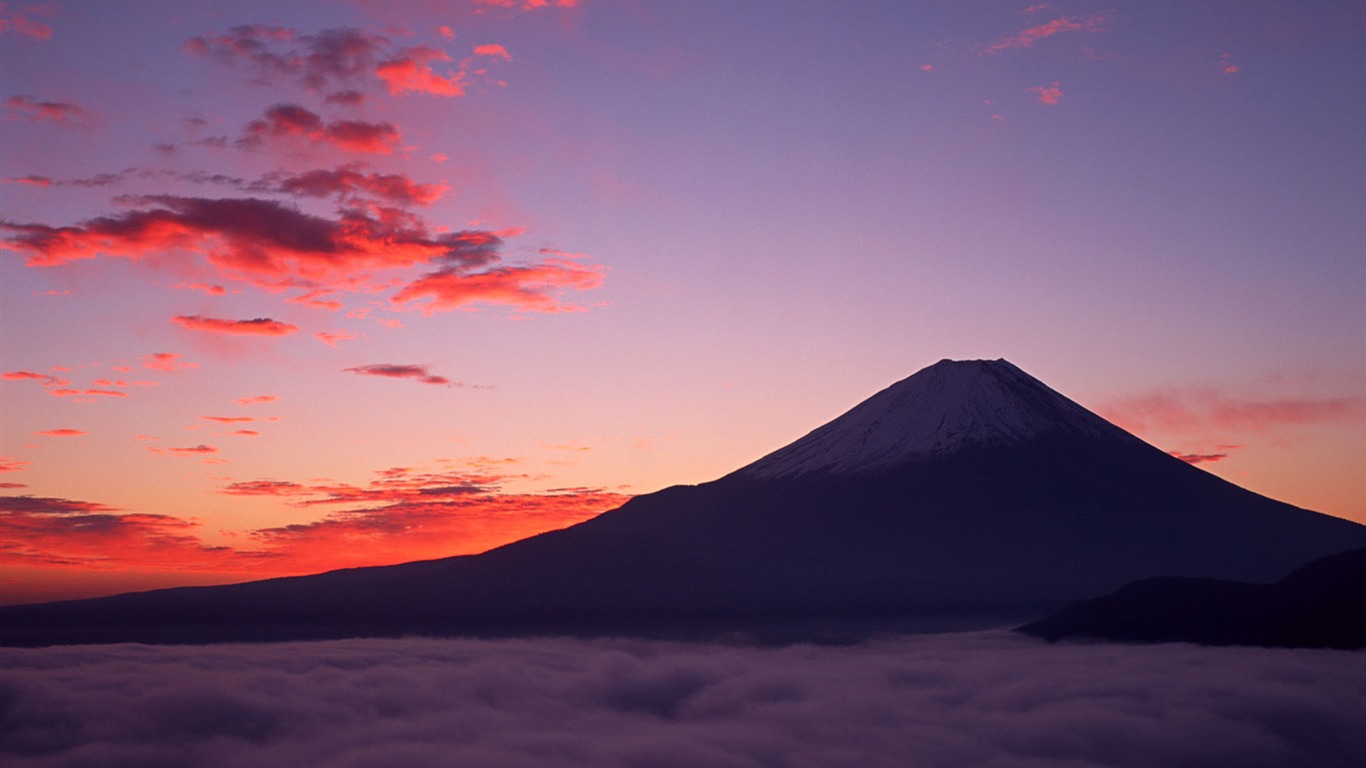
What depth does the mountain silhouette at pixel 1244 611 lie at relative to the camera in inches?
5965

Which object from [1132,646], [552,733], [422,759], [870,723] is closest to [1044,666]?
[1132,646]

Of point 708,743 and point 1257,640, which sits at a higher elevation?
point 1257,640

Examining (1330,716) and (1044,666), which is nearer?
(1330,716)

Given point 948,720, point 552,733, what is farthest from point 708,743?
point 948,720

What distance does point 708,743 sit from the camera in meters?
188

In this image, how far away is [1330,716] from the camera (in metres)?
138

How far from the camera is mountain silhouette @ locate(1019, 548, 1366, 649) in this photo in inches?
5965

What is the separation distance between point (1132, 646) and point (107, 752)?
143756 millimetres

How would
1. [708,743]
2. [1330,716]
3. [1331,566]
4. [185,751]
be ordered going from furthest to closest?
[708,743]
[185,751]
[1331,566]
[1330,716]

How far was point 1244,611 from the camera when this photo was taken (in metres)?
169

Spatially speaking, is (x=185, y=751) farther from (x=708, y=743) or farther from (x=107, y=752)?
(x=708, y=743)

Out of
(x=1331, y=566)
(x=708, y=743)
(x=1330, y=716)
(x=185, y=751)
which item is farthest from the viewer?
(x=708, y=743)

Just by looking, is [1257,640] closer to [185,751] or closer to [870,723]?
[870,723]

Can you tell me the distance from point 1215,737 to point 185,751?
141 m
